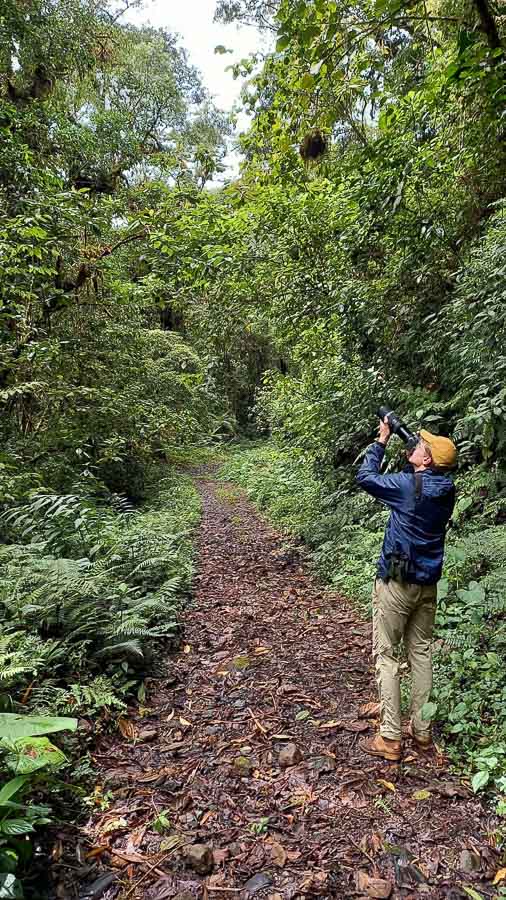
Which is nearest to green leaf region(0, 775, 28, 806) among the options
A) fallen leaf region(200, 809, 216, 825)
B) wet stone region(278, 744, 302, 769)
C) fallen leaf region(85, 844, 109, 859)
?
fallen leaf region(85, 844, 109, 859)

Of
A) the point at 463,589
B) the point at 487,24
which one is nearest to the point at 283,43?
the point at 487,24

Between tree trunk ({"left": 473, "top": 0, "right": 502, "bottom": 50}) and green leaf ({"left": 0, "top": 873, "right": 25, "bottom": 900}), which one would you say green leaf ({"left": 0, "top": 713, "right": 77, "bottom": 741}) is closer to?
green leaf ({"left": 0, "top": 873, "right": 25, "bottom": 900})

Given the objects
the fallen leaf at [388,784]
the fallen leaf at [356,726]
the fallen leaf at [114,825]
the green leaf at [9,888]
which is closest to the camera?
the green leaf at [9,888]

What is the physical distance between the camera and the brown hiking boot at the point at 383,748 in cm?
313

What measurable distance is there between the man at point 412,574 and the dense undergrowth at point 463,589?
268mm

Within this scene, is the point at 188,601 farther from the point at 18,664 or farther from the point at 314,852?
the point at 314,852

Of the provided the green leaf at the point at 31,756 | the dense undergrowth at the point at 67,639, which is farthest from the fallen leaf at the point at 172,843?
the green leaf at the point at 31,756

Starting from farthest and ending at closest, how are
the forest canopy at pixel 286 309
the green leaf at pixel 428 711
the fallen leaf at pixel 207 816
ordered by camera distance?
the forest canopy at pixel 286 309
the green leaf at pixel 428 711
the fallen leaf at pixel 207 816

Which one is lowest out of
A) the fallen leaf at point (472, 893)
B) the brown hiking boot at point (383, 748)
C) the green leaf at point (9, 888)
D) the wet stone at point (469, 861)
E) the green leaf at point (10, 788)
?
the wet stone at point (469, 861)

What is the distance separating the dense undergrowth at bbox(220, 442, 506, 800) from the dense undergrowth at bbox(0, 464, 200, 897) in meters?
2.24

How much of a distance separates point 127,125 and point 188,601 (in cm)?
1477

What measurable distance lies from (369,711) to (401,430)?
2121mm

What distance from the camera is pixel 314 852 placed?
2.46 meters

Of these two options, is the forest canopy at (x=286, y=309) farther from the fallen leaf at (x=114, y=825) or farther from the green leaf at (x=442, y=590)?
the fallen leaf at (x=114, y=825)
